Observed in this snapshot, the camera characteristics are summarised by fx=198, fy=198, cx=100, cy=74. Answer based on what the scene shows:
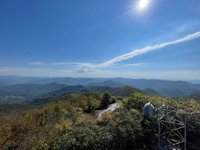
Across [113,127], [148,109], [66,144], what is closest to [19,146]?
[66,144]

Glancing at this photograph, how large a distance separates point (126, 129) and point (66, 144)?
329 centimetres

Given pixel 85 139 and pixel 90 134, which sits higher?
pixel 90 134

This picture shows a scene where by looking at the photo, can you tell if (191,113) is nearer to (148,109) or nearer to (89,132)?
(148,109)

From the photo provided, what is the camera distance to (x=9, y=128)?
10758mm

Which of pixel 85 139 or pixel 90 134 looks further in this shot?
pixel 90 134

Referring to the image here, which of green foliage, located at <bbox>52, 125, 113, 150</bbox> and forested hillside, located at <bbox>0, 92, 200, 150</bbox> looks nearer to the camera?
green foliage, located at <bbox>52, 125, 113, 150</bbox>

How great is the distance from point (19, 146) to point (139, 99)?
974 centimetres

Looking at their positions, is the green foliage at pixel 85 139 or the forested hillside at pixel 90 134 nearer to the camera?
the green foliage at pixel 85 139

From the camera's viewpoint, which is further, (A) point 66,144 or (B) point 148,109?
(B) point 148,109

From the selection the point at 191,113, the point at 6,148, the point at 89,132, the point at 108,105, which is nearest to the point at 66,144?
the point at 89,132

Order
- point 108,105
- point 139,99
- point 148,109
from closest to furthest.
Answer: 1. point 148,109
2. point 139,99
3. point 108,105

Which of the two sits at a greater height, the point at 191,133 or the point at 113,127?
the point at 113,127

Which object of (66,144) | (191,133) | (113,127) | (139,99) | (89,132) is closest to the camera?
(66,144)

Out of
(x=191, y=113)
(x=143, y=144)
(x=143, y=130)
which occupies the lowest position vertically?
(x=143, y=144)
